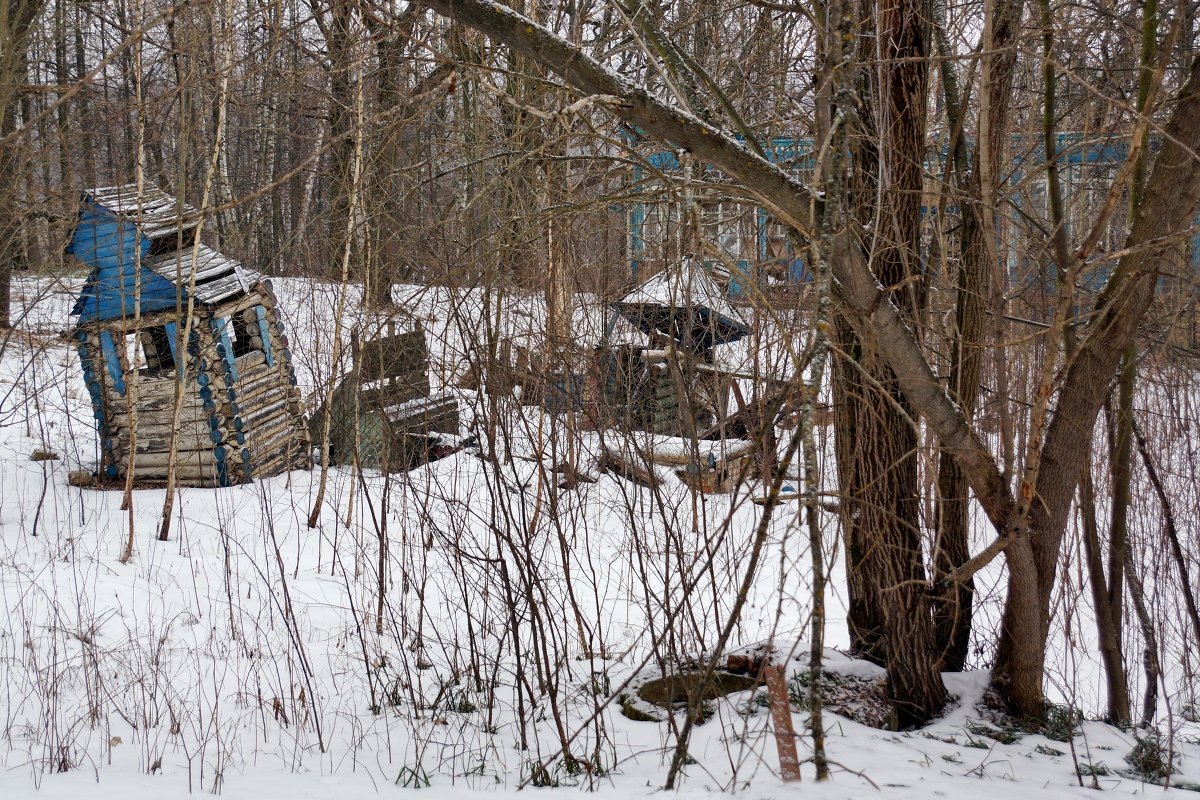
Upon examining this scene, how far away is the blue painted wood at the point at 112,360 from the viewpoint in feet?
25.3

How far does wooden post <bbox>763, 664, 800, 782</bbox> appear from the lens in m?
2.70

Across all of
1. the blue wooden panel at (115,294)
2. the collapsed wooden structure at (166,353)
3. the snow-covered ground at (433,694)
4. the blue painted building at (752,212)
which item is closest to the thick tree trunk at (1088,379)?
the blue painted building at (752,212)

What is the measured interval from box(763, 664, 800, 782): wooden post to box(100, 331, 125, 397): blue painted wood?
6.83 m

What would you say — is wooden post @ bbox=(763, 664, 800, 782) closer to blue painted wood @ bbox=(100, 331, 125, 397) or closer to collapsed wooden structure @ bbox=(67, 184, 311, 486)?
collapsed wooden structure @ bbox=(67, 184, 311, 486)

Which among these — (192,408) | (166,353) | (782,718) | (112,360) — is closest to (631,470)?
(782,718)

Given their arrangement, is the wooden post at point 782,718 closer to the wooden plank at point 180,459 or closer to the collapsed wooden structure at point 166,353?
the collapsed wooden structure at point 166,353

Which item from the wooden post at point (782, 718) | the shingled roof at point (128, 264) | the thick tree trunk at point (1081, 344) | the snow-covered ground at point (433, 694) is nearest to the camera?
the wooden post at point (782, 718)

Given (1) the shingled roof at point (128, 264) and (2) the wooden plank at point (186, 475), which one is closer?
(1) the shingled roof at point (128, 264)

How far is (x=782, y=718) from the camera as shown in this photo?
278 cm

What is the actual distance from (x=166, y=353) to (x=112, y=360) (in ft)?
2.70

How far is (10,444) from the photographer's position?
28.8ft

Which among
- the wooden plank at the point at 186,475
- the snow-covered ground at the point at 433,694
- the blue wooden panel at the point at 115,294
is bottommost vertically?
the snow-covered ground at the point at 433,694

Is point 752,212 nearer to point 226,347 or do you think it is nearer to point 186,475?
point 226,347

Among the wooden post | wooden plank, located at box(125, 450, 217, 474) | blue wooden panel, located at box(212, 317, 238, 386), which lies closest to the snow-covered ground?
the wooden post
